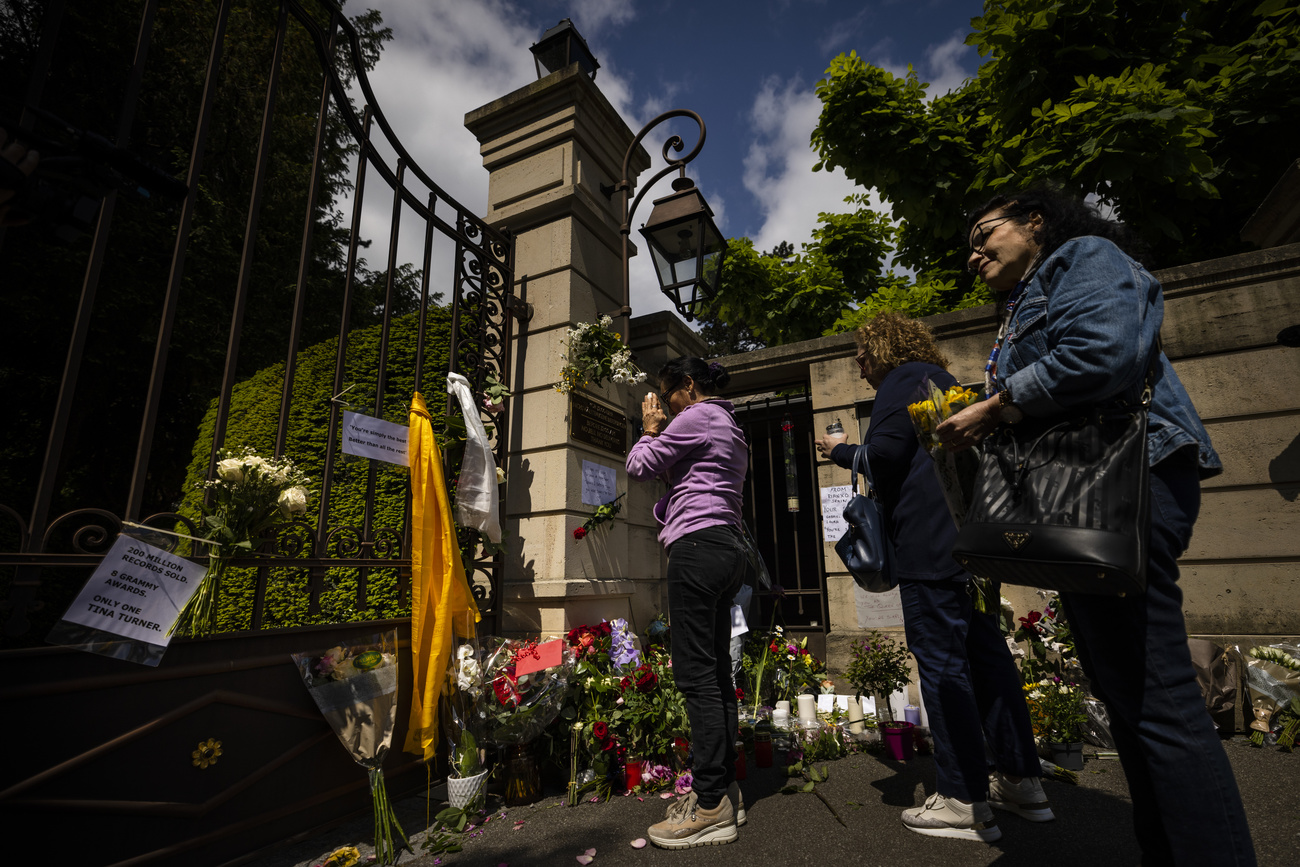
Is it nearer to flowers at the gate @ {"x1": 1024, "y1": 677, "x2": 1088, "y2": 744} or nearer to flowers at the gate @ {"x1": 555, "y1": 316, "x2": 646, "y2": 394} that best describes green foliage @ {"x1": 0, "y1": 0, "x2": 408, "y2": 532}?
flowers at the gate @ {"x1": 555, "y1": 316, "x2": 646, "y2": 394}

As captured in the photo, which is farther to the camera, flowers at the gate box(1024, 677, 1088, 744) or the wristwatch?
flowers at the gate box(1024, 677, 1088, 744)

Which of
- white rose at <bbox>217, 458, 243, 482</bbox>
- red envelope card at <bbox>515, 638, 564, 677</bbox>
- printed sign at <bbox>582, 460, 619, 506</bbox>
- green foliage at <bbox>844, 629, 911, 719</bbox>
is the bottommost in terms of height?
green foliage at <bbox>844, 629, 911, 719</bbox>

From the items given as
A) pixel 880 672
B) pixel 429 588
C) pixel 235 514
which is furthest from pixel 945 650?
pixel 235 514

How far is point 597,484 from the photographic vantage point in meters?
4.32

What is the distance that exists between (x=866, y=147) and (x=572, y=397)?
6.55 meters

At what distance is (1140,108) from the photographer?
17.7 ft

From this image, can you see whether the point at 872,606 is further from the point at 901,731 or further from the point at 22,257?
the point at 22,257

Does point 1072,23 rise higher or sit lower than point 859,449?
higher

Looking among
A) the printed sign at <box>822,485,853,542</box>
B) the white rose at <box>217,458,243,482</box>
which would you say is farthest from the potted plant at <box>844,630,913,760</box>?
the white rose at <box>217,458,243,482</box>

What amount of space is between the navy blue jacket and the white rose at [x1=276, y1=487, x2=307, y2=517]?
8.28ft

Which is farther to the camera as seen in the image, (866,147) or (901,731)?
(866,147)

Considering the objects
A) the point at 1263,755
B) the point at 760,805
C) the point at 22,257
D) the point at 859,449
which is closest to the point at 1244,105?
the point at 1263,755

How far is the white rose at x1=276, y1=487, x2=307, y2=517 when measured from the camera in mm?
2577

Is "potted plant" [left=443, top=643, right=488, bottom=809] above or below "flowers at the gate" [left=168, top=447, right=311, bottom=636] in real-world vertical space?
below
